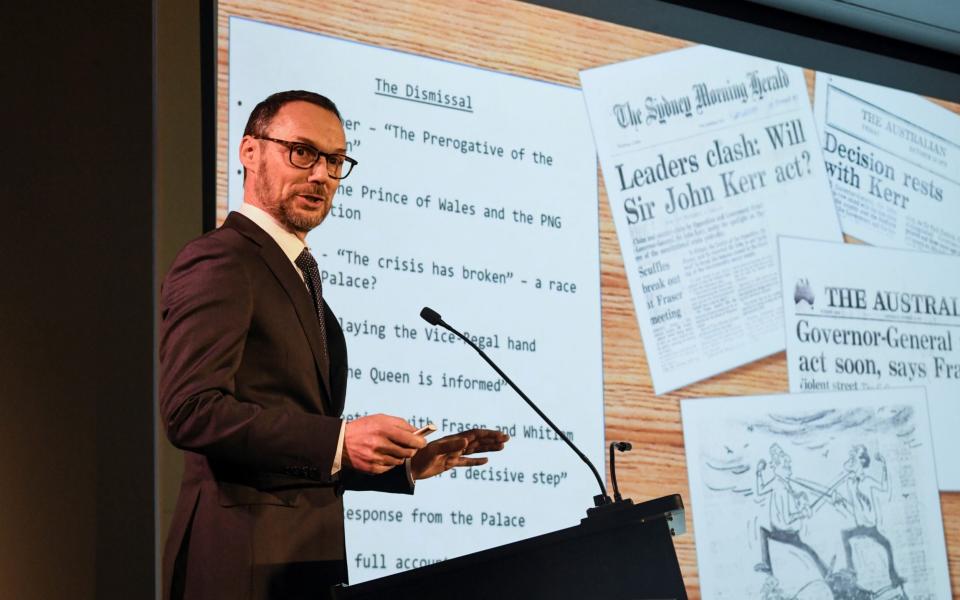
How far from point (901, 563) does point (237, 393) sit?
2.30 metres

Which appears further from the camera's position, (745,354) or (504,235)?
(745,354)

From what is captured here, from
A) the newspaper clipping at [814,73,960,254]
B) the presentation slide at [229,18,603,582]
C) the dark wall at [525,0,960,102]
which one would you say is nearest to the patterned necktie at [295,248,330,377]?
the presentation slide at [229,18,603,582]

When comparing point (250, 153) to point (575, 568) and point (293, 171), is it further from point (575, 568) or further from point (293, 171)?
point (575, 568)

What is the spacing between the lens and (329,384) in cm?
181

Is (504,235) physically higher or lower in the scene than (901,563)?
higher

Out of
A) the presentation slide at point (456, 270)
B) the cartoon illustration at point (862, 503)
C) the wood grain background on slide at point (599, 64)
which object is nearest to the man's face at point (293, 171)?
the presentation slide at point (456, 270)

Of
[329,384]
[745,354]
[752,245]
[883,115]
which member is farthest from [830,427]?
[329,384]

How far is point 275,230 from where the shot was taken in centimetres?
190

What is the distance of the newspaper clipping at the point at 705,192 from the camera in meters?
3.12

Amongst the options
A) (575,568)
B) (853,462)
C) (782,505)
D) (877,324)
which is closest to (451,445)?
(575,568)

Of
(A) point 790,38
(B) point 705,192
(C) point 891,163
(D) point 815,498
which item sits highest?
(A) point 790,38

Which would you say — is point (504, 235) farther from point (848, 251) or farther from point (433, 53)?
point (848, 251)

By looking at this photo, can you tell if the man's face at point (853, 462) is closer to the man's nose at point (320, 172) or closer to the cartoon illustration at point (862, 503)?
the cartoon illustration at point (862, 503)

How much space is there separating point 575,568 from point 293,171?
81 cm
